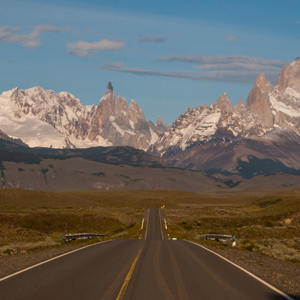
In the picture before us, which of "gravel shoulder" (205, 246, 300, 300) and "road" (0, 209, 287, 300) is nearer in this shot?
"road" (0, 209, 287, 300)

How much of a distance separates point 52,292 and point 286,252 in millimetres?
21380

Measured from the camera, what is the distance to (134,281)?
17.8 m

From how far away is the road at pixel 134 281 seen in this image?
51.3 feet

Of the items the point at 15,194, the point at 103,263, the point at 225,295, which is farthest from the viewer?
the point at 15,194

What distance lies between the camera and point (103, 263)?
75.5 ft

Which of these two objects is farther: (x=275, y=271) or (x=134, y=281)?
(x=275, y=271)

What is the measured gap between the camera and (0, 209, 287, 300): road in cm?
1564

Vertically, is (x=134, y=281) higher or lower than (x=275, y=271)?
higher

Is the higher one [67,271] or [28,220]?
[67,271]

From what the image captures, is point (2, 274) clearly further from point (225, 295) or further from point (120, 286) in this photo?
point (225, 295)

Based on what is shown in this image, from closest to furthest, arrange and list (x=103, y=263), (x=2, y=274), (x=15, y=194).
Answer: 1. (x=2, y=274)
2. (x=103, y=263)
3. (x=15, y=194)

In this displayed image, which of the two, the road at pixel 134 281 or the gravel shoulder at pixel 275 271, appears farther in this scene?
the gravel shoulder at pixel 275 271

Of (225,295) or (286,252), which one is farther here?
(286,252)

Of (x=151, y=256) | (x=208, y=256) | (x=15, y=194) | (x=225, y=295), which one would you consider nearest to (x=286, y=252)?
(x=208, y=256)
